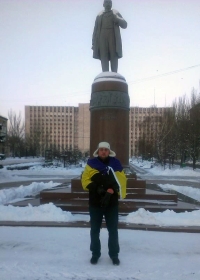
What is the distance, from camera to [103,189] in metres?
4.00

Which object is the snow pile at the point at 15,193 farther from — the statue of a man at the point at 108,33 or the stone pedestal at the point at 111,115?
the statue of a man at the point at 108,33

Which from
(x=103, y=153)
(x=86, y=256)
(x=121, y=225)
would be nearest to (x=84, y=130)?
(x=121, y=225)

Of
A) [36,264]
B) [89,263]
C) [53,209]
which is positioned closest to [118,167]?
[89,263]

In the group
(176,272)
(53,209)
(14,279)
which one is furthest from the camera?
(53,209)

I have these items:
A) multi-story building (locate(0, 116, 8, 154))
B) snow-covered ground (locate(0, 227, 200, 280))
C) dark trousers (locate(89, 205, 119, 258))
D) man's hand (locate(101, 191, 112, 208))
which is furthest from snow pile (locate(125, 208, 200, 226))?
multi-story building (locate(0, 116, 8, 154))

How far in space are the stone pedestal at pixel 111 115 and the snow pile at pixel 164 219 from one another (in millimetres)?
3189

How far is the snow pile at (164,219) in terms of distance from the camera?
20.6 ft

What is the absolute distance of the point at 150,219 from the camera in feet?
21.0

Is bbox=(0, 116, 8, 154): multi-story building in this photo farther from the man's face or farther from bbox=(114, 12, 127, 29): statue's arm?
the man's face

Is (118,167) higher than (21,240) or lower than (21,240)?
higher

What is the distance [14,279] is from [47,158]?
38764 mm

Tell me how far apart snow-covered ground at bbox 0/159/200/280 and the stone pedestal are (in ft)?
11.2

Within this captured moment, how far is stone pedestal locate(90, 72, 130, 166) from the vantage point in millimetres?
9578

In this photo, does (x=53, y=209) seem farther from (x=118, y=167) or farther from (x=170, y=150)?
(x=170, y=150)
